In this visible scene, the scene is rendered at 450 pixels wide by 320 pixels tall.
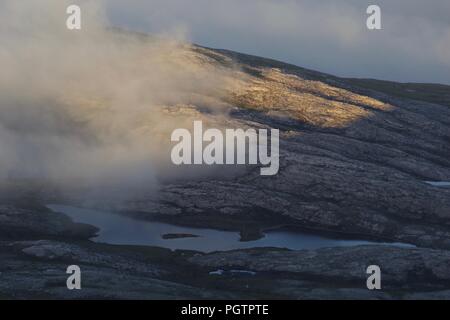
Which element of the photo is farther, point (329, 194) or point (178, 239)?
point (329, 194)

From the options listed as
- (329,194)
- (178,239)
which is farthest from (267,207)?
(178,239)

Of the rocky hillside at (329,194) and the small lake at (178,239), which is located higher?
the rocky hillside at (329,194)

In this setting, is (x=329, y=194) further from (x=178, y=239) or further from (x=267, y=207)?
(x=178, y=239)

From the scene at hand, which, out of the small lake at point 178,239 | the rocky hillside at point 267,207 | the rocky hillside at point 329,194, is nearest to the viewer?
the rocky hillside at point 267,207

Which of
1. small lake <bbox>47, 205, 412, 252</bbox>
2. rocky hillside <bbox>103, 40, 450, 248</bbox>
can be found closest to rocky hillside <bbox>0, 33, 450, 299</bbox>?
rocky hillside <bbox>103, 40, 450, 248</bbox>

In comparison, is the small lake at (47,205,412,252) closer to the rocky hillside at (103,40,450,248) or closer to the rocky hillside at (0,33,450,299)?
the rocky hillside at (0,33,450,299)

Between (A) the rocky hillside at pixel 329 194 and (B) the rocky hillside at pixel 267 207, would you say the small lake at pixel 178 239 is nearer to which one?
(B) the rocky hillside at pixel 267 207

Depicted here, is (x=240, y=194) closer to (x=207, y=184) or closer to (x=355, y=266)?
(x=207, y=184)

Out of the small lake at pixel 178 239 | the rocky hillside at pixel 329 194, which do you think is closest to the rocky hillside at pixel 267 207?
the rocky hillside at pixel 329 194
